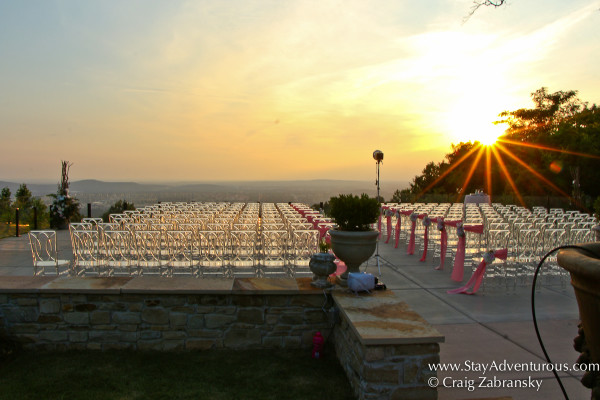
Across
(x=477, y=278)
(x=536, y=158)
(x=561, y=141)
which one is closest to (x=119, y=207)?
(x=477, y=278)

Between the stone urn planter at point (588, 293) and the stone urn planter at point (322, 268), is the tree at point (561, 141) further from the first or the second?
the stone urn planter at point (588, 293)

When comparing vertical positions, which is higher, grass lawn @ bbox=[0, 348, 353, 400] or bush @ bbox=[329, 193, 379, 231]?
bush @ bbox=[329, 193, 379, 231]

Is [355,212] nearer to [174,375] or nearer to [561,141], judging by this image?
[174,375]

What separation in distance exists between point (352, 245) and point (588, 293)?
2.76 m

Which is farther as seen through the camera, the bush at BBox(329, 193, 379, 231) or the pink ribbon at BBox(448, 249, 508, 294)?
the pink ribbon at BBox(448, 249, 508, 294)

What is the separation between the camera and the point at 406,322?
3.29 m

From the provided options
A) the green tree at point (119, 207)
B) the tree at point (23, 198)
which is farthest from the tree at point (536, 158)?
the tree at point (23, 198)

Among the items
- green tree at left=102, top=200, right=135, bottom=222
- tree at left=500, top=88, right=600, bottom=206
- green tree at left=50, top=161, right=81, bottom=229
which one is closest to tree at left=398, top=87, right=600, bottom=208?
tree at left=500, top=88, right=600, bottom=206

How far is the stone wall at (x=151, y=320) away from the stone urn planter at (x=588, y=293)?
2572 mm

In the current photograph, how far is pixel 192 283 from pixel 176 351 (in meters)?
0.69

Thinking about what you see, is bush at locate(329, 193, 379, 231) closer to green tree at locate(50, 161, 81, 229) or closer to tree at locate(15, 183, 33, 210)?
green tree at locate(50, 161, 81, 229)

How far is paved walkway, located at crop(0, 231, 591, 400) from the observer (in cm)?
345

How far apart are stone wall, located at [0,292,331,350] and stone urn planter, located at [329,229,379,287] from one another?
0.56 m

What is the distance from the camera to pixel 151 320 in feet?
13.5
